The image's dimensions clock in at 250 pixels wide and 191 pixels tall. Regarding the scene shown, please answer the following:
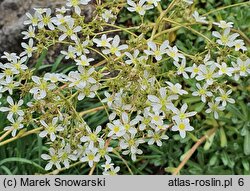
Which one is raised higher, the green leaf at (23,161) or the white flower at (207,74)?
the white flower at (207,74)

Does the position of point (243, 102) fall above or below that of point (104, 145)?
below

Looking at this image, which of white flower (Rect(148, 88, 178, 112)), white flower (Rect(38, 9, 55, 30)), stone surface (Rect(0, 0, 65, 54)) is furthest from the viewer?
stone surface (Rect(0, 0, 65, 54))

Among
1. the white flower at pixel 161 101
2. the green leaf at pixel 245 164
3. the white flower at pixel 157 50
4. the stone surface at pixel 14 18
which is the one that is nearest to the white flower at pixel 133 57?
the white flower at pixel 157 50

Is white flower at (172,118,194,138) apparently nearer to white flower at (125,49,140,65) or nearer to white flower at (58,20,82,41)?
white flower at (125,49,140,65)

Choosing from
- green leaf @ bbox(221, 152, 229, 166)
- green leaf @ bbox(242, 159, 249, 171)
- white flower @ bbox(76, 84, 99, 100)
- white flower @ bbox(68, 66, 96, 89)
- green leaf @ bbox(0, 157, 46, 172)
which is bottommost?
green leaf @ bbox(242, 159, 249, 171)

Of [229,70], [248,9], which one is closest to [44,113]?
[229,70]

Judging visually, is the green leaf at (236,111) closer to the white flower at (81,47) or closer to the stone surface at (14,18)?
the white flower at (81,47)

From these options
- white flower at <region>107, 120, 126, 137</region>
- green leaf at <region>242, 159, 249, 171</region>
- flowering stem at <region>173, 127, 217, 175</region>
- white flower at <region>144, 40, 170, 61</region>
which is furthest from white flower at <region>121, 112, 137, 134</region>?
green leaf at <region>242, 159, 249, 171</region>

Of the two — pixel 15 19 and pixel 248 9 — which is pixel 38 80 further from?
pixel 248 9

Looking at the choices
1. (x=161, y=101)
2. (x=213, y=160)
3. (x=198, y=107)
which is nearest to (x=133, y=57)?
(x=161, y=101)
